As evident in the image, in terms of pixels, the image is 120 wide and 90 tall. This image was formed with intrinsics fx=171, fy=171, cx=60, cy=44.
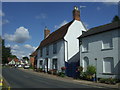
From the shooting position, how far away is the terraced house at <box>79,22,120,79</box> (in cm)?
1792

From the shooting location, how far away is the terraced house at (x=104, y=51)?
17922mm

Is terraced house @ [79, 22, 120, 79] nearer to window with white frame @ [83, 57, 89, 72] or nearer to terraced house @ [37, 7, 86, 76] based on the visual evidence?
window with white frame @ [83, 57, 89, 72]

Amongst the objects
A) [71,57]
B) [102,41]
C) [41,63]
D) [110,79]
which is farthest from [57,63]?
[110,79]

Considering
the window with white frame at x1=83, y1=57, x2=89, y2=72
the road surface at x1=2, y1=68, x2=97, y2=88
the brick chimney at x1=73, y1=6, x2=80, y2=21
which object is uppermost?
the brick chimney at x1=73, y1=6, x2=80, y2=21

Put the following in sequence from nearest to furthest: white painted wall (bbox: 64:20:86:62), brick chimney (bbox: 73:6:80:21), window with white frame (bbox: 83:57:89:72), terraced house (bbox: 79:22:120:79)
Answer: terraced house (bbox: 79:22:120:79) → window with white frame (bbox: 83:57:89:72) → white painted wall (bbox: 64:20:86:62) → brick chimney (bbox: 73:6:80:21)

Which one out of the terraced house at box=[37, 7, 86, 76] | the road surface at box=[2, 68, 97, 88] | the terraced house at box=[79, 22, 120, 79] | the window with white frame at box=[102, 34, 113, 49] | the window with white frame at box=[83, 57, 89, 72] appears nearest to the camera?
the road surface at box=[2, 68, 97, 88]

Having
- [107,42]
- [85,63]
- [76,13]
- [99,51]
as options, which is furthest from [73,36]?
[107,42]

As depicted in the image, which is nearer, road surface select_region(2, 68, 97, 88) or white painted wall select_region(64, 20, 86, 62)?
road surface select_region(2, 68, 97, 88)

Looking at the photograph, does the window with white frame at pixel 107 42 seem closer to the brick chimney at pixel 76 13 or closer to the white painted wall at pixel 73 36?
the white painted wall at pixel 73 36

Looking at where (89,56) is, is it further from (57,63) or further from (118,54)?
(57,63)

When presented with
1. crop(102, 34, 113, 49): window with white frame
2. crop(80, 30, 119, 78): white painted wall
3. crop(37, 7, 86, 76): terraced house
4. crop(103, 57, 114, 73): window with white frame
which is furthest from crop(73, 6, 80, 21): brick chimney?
crop(103, 57, 114, 73): window with white frame

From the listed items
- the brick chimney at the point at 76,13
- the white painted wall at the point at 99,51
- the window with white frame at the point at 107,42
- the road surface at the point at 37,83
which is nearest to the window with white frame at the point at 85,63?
the white painted wall at the point at 99,51

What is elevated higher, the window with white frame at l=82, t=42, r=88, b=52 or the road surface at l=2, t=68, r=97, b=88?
the window with white frame at l=82, t=42, r=88, b=52

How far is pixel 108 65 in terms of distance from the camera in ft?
61.4
